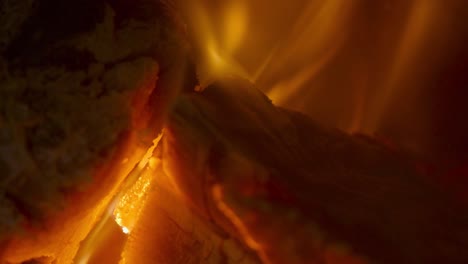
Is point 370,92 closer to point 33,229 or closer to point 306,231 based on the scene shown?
point 306,231

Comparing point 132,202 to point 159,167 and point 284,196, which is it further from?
point 284,196

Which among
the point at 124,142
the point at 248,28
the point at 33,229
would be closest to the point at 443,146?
the point at 248,28

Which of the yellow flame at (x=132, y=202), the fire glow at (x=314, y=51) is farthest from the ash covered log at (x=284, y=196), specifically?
the fire glow at (x=314, y=51)

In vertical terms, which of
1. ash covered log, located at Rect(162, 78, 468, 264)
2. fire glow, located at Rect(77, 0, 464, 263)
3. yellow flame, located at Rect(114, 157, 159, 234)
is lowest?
fire glow, located at Rect(77, 0, 464, 263)

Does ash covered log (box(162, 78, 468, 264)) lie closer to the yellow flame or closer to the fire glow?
the yellow flame

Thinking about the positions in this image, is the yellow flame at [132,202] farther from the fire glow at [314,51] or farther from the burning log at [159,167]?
the fire glow at [314,51]

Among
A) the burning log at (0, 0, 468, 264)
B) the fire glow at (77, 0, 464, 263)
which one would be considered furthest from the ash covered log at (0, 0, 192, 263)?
the fire glow at (77, 0, 464, 263)

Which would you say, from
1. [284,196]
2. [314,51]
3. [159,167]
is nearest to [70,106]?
[159,167]
